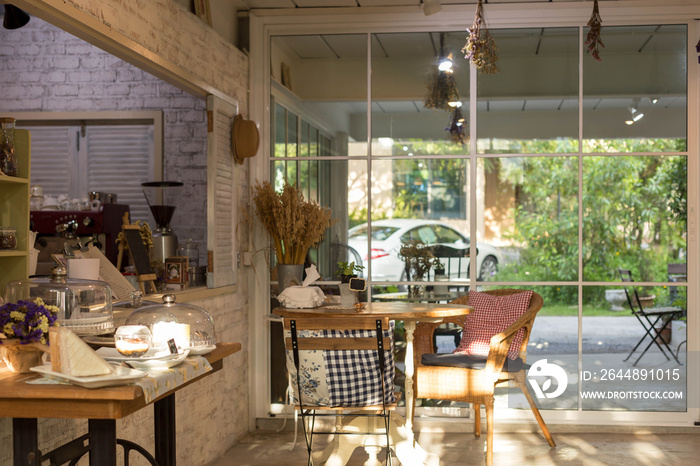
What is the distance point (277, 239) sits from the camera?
532cm

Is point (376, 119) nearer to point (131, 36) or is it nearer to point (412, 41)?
point (412, 41)

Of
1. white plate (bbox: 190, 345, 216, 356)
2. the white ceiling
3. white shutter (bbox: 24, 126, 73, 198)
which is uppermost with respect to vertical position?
the white ceiling

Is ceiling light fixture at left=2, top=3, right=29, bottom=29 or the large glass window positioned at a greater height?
ceiling light fixture at left=2, top=3, right=29, bottom=29

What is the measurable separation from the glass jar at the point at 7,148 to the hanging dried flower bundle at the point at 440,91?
316 centimetres

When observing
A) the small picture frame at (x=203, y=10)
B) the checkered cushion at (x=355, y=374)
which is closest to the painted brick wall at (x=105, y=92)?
the small picture frame at (x=203, y=10)

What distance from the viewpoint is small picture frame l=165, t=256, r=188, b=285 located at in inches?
177

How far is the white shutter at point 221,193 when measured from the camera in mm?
4777

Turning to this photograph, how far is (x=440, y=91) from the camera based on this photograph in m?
5.45

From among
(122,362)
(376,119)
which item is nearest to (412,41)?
(376,119)

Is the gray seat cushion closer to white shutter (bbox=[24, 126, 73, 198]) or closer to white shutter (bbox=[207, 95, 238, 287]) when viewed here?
white shutter (bbox=[207, 95, 238, 287])

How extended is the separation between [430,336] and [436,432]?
777mm

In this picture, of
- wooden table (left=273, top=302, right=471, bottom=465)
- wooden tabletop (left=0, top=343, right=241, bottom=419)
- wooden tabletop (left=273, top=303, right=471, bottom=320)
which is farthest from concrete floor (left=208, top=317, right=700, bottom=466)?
wooden tabletop (left=0, top=343, right=241, bottom=419)

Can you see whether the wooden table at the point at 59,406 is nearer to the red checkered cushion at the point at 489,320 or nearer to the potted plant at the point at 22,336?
the potted plant at the point at 22,336

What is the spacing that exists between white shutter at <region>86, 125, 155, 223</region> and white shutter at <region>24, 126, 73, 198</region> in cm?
14
